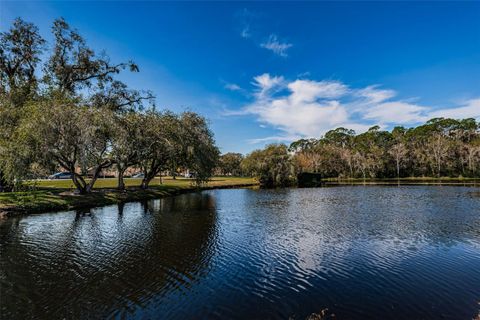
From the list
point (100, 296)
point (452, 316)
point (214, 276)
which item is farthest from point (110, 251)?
point (452, 316)

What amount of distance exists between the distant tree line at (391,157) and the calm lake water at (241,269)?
50.6m

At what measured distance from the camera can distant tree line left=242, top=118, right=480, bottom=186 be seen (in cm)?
7300

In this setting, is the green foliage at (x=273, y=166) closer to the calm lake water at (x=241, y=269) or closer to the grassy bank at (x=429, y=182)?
the grassy bank at (x=429, y=182)

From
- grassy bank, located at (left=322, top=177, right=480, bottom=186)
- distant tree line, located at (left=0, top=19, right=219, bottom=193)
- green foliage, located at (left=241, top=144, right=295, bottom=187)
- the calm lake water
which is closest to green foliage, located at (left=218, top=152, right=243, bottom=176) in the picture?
green foliage, located at (left=241, top=144, right=295, bottom=187)

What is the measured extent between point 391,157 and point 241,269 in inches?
4068

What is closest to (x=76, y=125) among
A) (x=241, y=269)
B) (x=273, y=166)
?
(x=241, y=269)

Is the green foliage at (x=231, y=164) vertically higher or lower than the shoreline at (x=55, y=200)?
higher

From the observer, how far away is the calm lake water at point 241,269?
8.87m

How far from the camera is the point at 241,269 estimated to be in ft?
40.8

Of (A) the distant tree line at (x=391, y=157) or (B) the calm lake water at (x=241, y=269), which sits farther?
(A) the distant tree line at (x=391, y=157)

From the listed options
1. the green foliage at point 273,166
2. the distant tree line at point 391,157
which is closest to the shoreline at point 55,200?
the green foliage at point 273,166

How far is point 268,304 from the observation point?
29.9 ft

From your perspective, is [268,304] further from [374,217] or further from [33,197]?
[33,197]

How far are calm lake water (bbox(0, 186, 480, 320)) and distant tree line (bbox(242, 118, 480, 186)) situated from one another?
50622mm
